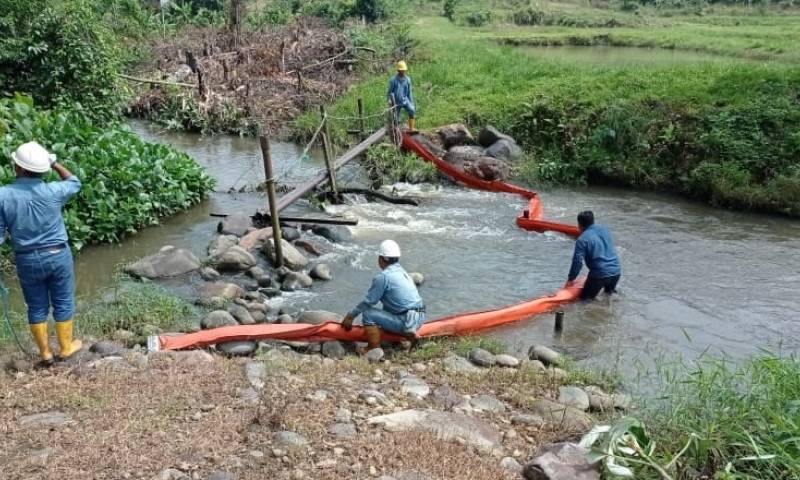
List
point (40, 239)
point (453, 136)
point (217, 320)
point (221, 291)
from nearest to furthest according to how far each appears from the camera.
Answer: point (40, 239), point (217, 320), point (221, 291), point (453, 136)

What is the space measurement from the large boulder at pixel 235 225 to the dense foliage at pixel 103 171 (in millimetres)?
1305

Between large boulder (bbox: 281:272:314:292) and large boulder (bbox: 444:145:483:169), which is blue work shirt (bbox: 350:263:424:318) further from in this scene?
large boulder (bbox: 444:145:483:169)

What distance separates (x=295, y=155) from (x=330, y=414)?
12652 mm

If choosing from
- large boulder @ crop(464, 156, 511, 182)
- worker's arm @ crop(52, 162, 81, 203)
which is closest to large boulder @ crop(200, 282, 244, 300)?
worker's arm @ crop(52, 162, 81, 203)

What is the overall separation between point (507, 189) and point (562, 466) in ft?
33.3

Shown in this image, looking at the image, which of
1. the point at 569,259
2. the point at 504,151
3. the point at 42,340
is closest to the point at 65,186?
the point at 42,340

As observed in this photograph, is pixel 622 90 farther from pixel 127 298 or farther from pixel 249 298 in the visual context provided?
pixel 127 298

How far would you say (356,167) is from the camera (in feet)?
51.4

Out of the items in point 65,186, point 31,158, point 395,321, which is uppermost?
point 31,158

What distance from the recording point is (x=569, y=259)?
11.0 meters

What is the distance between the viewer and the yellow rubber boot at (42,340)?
6.21m

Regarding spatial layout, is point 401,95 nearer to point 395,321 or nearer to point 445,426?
point 395,321

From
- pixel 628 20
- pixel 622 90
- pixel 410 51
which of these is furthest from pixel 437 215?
pixel 628 20

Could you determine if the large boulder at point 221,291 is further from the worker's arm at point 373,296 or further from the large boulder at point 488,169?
the large boulder at point 488,169
